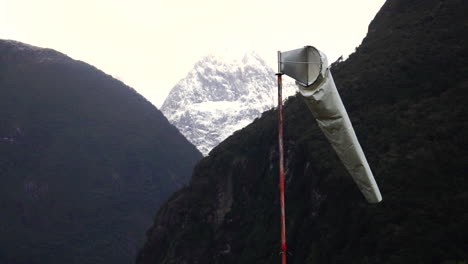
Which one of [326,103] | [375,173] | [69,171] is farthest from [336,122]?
[69,171]

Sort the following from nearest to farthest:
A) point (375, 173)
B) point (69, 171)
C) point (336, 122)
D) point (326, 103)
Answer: point (326, 103) < point (336, 122) < point (375, 173) < point (69, 171)

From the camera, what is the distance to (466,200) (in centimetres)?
4009

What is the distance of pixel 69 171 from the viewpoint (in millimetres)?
168375

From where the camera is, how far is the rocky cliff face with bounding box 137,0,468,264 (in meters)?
42.1

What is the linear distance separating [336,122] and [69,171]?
167882mm

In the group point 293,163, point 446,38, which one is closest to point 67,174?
point 293,163

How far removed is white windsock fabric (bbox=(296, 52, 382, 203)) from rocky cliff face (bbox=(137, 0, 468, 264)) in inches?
1234

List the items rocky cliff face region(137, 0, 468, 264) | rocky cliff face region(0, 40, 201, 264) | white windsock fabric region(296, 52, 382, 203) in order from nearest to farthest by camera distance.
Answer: white windsock fabric region(296, 52, 382, 203) < rocky cliff face region(137, 0, 468, 264) < rocky cliff face region(0, 40, 201, 264)

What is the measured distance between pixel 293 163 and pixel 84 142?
403 ft

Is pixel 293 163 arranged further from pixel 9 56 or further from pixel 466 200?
pixel 9 56

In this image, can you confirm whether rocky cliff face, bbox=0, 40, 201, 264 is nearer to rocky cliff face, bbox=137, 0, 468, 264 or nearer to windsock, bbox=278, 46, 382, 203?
rocky cliff face, bbox=137, 0, 468, 264

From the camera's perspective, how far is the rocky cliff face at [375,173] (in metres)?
42.1

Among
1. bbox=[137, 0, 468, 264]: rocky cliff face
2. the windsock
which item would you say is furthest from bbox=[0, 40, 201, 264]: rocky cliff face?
the windsock

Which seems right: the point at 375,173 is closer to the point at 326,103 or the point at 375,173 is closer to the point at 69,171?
the point at 326,103
